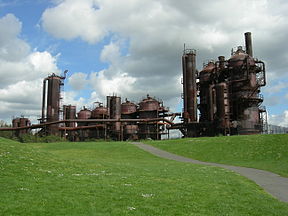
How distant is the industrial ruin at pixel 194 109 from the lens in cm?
5597

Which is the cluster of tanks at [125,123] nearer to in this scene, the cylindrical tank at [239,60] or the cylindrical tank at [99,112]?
the cylindrical tank at [99,112]

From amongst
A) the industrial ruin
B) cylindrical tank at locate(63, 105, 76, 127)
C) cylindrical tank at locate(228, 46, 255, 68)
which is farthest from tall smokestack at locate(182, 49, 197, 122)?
cylindrical tank at locate(63, 105, 76, 127)

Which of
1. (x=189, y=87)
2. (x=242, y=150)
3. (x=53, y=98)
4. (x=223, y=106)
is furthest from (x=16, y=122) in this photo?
(x=242, y=150)

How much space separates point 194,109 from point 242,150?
28799mm

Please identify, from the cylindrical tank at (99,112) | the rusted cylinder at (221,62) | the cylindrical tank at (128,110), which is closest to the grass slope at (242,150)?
the rusted cylinder at (221,62)

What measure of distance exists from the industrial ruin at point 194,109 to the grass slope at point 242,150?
687 inches

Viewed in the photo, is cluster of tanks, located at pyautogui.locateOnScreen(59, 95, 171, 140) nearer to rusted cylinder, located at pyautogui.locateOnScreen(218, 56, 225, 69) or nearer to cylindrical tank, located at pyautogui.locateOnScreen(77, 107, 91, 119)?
cylindrical tank, located at pyautogui.locateOnScreen(77, 107, 91, 119)

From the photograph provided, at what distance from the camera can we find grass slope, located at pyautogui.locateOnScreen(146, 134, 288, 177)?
1121 inches

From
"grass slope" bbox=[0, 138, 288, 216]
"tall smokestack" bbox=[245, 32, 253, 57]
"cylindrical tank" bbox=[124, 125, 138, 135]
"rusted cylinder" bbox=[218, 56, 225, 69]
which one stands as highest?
"tall smokestack" bbox=[245, 32, 253, 57]

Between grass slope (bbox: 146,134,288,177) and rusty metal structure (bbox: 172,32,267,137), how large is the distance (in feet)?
54.7

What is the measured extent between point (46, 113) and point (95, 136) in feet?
44.1

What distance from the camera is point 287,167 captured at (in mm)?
24438

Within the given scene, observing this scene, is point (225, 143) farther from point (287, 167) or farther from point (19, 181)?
point (19, 181)

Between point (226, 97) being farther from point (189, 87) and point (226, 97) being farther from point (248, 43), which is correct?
point (248, 43)
